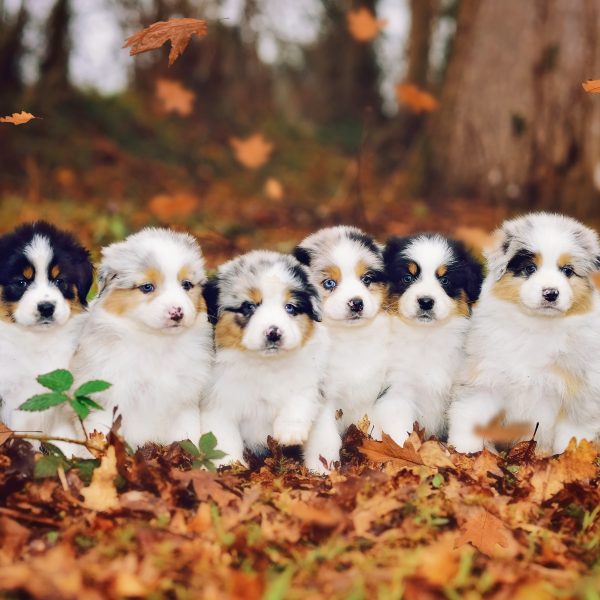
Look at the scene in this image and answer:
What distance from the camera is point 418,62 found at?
1653 cm

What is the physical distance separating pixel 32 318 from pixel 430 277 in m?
2.47

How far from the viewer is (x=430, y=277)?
4.75m

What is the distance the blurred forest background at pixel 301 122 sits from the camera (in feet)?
29.6

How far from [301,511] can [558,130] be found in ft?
23.5

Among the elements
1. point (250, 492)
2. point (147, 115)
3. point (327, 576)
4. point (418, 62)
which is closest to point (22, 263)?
point (250, 492)

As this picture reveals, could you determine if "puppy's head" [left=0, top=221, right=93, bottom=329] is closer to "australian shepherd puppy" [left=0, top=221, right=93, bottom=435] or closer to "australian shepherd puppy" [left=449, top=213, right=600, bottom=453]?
"australian shepherd puppy" [left=0, top=221, right=93, bottom=435]

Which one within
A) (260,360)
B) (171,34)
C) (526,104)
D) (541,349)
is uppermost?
(526,104)

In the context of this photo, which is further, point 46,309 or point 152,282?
point 152,282

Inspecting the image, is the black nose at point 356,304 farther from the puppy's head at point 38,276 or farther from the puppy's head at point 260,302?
the puppy's head at point 38,276

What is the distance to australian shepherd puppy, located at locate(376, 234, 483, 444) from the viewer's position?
15.4 feet

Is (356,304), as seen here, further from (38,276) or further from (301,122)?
(301,122)

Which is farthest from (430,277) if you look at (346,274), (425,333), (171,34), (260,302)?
(171,34)

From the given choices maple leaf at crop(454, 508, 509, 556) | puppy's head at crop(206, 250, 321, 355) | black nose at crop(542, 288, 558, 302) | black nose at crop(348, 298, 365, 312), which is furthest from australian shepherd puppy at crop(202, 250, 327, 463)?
black nose at crop(542, 288, 558, 302)

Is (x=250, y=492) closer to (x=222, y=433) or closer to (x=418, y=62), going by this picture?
(x=222, y=433)
